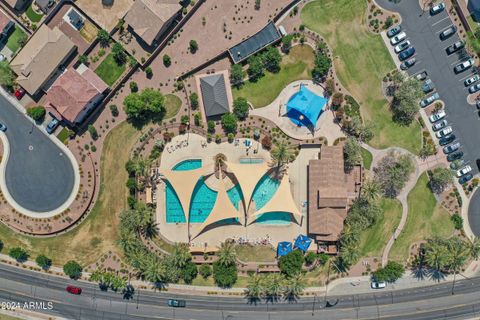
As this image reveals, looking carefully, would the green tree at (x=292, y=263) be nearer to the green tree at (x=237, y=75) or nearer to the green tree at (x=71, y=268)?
the green tree at (x=237, y=75)

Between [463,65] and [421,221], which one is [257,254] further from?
[463,65]

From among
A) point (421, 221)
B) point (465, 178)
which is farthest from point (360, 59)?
point (421, 221)

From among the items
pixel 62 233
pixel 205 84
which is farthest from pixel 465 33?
pixel 62 233

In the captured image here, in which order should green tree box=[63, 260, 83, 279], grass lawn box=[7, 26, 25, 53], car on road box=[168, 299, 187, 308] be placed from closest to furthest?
green tree box=[63, 260, 83, 279]
car on road box=[168, 299, 187, 308]
grass lawn box=[7, 26, 25, 53]

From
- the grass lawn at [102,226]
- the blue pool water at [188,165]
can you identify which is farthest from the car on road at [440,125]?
the grass lawn at [102,226]

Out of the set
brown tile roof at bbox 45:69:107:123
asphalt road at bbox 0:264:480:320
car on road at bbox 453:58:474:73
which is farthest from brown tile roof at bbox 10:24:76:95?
car on road at bbox 453:58:474:73

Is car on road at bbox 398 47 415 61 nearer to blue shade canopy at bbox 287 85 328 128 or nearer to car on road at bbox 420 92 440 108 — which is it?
car on road at bbox 420 92 440 108

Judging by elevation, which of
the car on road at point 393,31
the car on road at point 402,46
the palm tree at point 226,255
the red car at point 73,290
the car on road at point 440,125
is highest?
the car on road at point 393,31
